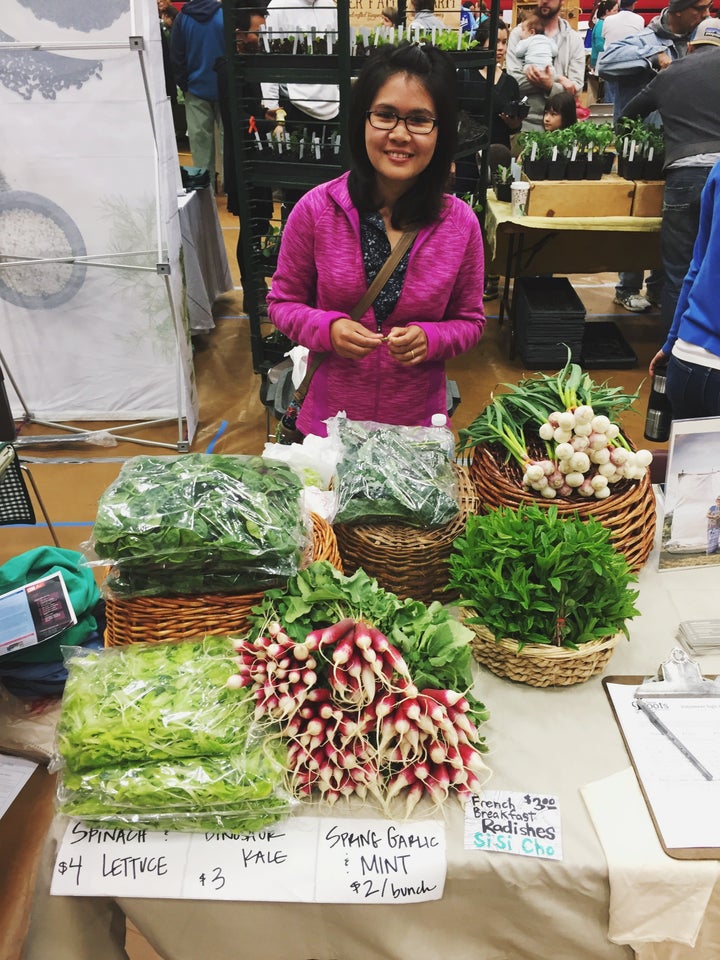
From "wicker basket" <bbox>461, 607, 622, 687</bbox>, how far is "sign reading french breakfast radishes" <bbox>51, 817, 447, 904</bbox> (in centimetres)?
30

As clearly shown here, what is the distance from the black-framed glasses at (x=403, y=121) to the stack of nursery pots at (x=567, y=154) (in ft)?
9.14

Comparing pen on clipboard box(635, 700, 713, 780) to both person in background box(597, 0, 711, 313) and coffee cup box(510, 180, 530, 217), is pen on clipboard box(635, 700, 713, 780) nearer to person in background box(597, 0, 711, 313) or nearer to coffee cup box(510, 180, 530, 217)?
coffee cup box(510, 180, 530, 217)

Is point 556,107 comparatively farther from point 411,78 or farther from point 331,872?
point 331,872

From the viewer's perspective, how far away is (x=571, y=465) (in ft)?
4.66

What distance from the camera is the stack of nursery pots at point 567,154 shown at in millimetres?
4023

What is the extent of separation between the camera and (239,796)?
3.28ft

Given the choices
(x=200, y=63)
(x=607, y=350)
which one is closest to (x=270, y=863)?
(x=607, y=350)

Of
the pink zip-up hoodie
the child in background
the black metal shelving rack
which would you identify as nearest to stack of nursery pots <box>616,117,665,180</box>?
the black metal shelving rack

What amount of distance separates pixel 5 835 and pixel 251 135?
349 cm

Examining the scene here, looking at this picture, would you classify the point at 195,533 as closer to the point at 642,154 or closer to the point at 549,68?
the point at 642,154

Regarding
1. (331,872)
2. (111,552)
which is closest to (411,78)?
(111,552)

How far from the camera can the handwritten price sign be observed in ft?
3.35

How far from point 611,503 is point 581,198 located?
3.21 metres

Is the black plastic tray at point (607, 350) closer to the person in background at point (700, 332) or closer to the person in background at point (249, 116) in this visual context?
the person in background at point (249, 116)
